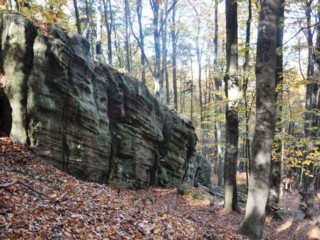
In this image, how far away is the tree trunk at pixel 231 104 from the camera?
1193cm

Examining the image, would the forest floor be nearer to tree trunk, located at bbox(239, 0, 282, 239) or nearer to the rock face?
tree trunk, located at bbox(239, 0, 282, 239)

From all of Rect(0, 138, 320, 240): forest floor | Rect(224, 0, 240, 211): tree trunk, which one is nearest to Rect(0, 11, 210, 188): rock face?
Rect(0, 138, 320, 240): forest floor

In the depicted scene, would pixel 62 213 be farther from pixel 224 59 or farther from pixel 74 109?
pixel 224 59

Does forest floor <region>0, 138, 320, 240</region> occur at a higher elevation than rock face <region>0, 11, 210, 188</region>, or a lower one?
lower

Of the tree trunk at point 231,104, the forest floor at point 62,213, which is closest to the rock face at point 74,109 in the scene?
the forest floor at point 62,213

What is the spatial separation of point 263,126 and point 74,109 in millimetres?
6844

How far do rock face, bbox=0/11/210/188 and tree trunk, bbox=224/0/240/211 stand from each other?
4122mm

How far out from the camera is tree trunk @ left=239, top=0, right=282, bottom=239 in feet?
Answer: 23.7

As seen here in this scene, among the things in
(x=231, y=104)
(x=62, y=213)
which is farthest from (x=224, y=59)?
(x=62, y=213)

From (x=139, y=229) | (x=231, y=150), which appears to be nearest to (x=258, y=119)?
(x=139, y=229)

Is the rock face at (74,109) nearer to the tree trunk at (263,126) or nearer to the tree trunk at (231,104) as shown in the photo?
the tree trunk at (231,104)

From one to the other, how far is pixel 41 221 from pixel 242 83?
9687 millimetres

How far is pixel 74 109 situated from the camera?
11.2 m

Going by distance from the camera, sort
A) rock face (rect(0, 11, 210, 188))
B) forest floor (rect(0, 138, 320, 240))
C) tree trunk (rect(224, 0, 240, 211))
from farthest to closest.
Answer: tree trunk (rect(224, 0, 240, 211)), rock face (rect(0, 11, 210, 188)), forest floor (rect(0, 138, 320, 240))
